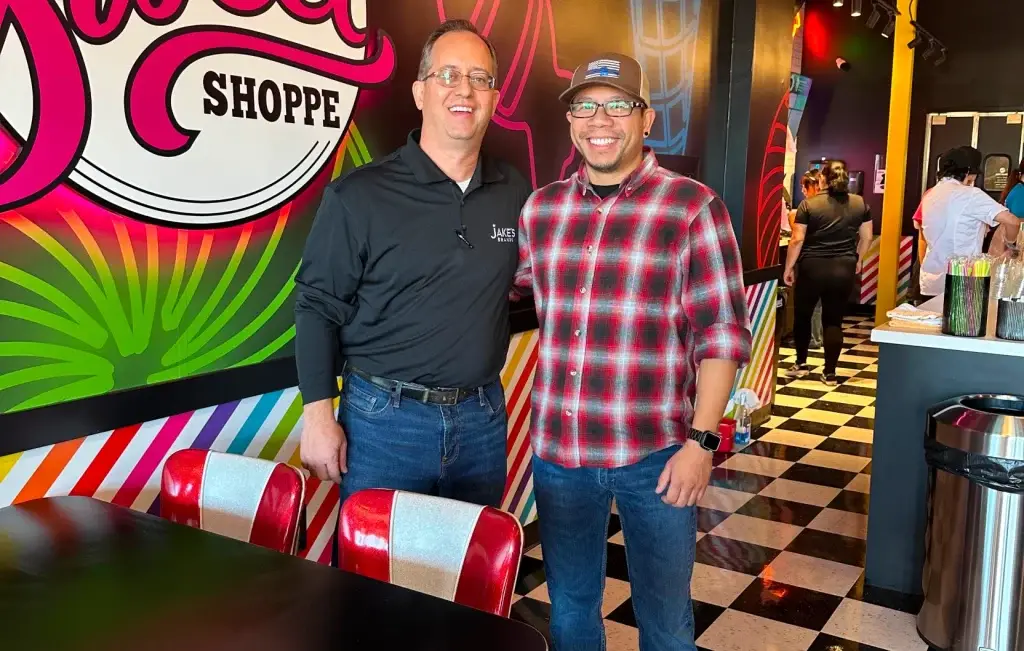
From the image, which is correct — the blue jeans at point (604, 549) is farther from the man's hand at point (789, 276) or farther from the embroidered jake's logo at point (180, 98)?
the man's hand at point (789, 276)

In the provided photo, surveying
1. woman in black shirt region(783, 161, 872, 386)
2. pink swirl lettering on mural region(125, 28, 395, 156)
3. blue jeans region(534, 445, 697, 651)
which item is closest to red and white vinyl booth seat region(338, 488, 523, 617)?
blue jeans region(534, 445, 697, 651)

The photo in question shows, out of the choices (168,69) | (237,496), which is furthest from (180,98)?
(237,496)

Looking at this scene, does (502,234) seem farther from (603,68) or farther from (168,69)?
(168,69)

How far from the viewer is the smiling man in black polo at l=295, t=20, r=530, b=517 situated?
7.16 ft

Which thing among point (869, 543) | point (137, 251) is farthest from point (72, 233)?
point (869, 543)

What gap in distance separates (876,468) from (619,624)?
48.5 inches

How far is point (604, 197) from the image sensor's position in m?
2.13

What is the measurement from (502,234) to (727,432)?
329 cm

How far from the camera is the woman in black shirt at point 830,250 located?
696cm

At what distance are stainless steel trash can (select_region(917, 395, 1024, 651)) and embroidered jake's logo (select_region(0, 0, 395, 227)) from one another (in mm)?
2246

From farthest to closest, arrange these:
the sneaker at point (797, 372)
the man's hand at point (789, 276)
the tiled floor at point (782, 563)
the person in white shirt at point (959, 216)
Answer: the sneaker at point (797, 372)
the man's hand at point (789, 276)
the person in white shirt at point (959, 216)
the tiled floor at point (782, 563)

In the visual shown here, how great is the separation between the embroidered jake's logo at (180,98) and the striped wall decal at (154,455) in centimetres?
55

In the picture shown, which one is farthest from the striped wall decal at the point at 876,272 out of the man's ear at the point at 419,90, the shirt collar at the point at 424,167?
the man's ear at the point at 419,90

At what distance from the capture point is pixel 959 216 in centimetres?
607
